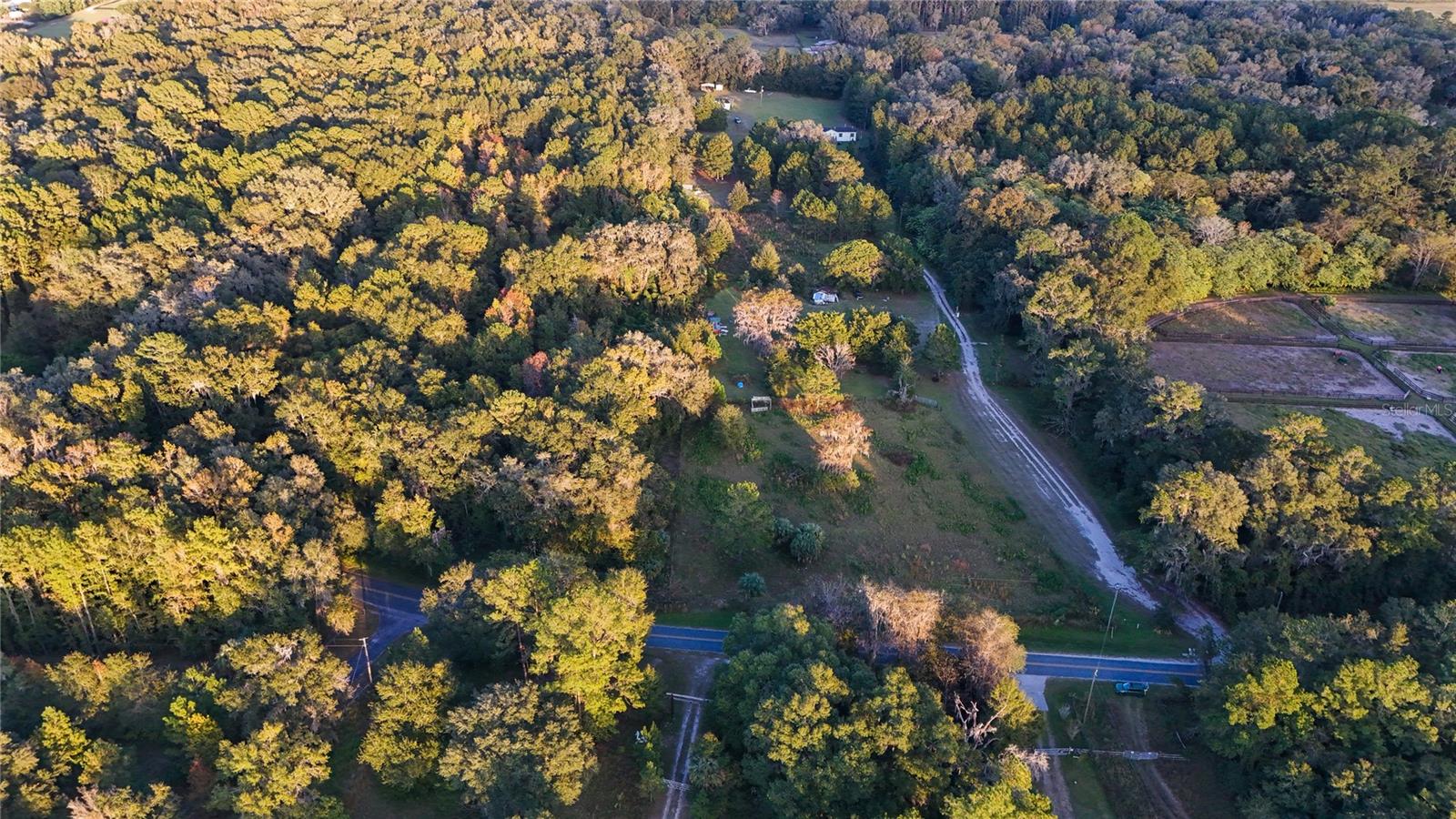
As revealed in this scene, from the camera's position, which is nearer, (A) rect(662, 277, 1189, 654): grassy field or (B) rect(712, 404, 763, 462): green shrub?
(A) rect(662, 277, 1189, 654): grassy field

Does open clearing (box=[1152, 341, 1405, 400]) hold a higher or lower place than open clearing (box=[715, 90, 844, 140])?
lower

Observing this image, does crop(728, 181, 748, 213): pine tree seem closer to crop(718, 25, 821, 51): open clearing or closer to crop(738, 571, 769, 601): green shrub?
crop(738, 571, 769, 601): green shrub

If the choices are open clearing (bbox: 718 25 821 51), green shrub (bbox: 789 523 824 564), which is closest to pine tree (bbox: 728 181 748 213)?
green shrub (bbox: 789 523 824 564)

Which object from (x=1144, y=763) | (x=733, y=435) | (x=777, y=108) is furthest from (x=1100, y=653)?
(x=777, y=108)

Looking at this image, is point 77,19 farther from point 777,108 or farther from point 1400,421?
point 1400,421

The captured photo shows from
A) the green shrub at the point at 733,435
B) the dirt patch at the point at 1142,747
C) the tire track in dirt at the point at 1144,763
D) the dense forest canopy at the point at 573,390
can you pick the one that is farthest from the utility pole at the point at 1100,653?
the green shrub at the point at 733,435
